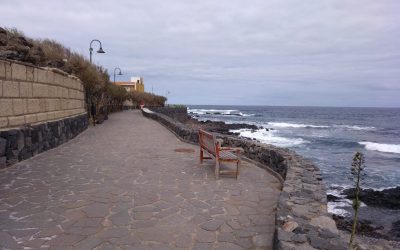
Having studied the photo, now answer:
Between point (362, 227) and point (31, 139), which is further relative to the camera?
point (362, 227)

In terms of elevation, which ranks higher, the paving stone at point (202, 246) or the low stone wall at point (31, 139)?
the low stone wall at point (31, 139)

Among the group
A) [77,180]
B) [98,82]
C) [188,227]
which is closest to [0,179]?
[77,180]

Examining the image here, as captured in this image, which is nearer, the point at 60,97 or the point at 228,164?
the point at 228,164

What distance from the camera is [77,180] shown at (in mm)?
6594

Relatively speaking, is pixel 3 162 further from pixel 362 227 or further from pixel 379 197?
pixel 379 197

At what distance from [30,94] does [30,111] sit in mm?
443

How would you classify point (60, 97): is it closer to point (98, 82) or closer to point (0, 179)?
point (0, 179)

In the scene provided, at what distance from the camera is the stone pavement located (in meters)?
3.97

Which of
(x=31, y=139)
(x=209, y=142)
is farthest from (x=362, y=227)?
(x=31, y=139)

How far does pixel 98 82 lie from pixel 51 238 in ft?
55.5

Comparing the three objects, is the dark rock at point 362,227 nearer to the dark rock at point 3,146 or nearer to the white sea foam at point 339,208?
the white sea foam at point 339,208

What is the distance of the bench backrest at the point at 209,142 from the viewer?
7409mm

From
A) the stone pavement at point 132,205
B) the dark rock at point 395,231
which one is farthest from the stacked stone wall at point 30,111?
the dark rock at point 395,231

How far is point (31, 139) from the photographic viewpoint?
8.86m
